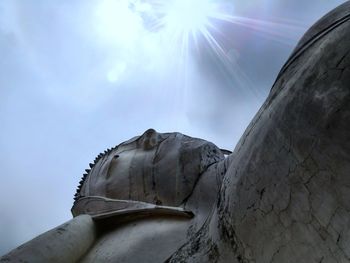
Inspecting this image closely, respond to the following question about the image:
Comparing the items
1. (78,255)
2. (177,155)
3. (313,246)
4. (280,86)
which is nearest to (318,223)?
(313,246)

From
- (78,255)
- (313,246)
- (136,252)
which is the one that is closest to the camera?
(313,246)


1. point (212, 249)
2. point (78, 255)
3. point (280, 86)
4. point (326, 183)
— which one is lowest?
point (326, 183)

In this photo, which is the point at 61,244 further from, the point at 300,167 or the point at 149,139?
the point at 300,167

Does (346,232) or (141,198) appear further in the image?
(141,198)

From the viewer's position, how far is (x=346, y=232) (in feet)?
6.48

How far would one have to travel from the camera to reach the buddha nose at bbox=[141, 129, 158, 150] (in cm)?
534

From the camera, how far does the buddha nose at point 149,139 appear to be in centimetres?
534

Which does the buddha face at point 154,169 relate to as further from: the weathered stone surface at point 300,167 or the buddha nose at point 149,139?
the weathered stone surface at point 300,167

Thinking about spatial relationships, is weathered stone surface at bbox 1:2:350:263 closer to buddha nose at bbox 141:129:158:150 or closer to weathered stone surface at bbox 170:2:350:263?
weathered stone surface at bbox 170:2:350:263

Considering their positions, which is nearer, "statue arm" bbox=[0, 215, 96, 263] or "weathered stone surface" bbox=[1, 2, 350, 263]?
"weathered stone surface" bbox=[1, 2, 350, 263]

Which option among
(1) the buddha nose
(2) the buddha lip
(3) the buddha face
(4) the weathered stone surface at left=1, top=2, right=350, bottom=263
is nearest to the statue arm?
(4) the weathered stone surface at left=1, top=2, right=350, bottom=263

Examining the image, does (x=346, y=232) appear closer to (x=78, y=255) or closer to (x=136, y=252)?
(x=136, y=252)

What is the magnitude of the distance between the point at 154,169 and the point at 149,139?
1.75 feet

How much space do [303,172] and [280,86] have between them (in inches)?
23.3
